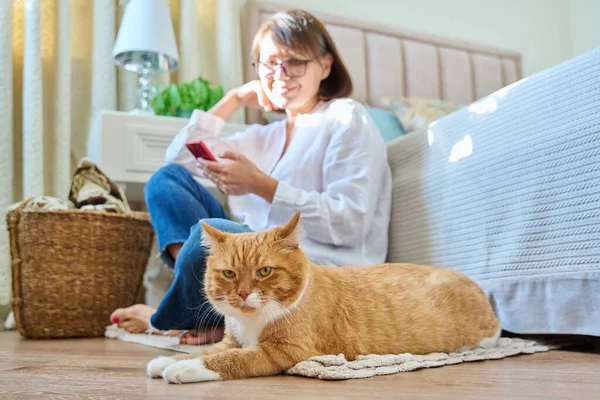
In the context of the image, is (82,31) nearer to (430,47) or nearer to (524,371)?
(430,47)

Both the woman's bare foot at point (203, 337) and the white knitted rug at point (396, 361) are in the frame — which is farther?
the woman's bare foot at point (203, 337)

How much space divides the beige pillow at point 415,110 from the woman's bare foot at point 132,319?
130 centimetres

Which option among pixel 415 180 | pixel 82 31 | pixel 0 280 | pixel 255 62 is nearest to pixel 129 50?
pixel 82 31

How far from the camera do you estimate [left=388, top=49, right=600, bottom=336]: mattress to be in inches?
46.2

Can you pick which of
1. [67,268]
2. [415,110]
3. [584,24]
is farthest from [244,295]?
[584,24]

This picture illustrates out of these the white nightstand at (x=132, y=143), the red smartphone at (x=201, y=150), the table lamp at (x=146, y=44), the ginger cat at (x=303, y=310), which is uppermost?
the table lamp at (x=146, y=44)

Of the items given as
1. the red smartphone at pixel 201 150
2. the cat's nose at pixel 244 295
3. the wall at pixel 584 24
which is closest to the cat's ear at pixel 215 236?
the cat's nose at pixel 244 295

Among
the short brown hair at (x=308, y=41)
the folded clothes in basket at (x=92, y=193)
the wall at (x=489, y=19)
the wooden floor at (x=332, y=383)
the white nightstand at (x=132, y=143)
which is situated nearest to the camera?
the wooden floor at (x=332, y=383)

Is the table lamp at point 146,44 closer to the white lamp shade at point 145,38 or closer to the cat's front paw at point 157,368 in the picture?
the white lamp shade at point 145,38

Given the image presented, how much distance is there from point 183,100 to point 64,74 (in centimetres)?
51

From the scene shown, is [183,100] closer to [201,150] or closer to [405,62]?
[201,150]

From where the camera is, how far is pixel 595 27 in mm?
3555

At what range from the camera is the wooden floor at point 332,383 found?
769 millimetres

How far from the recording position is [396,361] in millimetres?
1010
